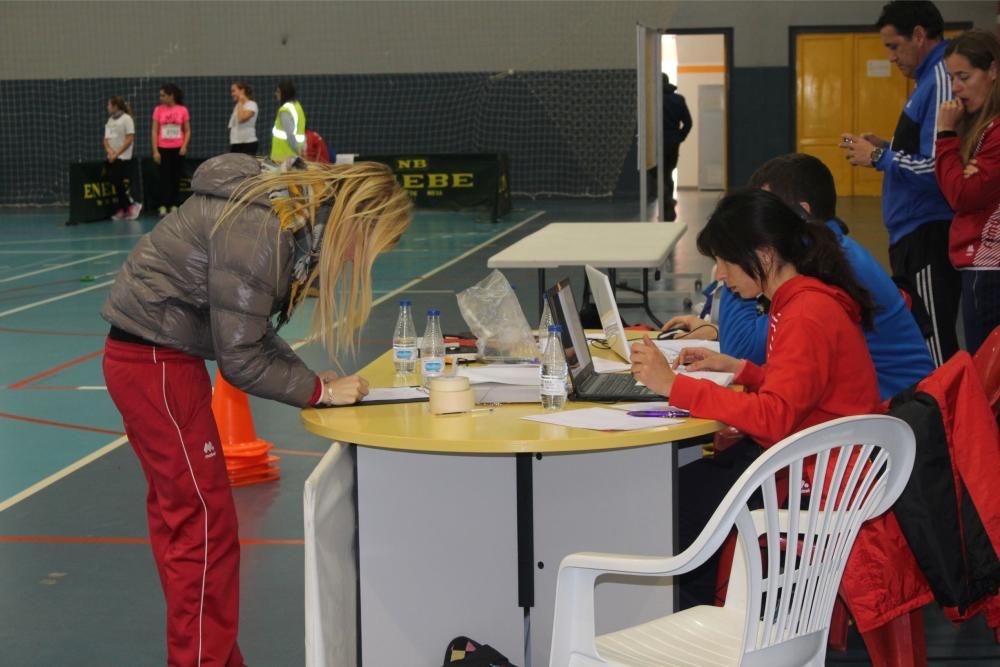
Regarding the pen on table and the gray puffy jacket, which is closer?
the gray puffy jacket

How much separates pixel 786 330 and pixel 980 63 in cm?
227

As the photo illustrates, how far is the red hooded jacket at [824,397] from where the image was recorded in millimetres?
2598

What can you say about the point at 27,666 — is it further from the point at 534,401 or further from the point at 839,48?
the point at 839,48

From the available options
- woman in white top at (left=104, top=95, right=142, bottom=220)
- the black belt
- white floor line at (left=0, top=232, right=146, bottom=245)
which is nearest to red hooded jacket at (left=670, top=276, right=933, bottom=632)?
the black belt

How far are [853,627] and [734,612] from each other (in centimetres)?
120

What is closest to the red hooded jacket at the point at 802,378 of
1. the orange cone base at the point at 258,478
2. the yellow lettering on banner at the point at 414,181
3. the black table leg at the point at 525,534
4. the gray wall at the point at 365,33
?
the black table leg at the point at 525,534

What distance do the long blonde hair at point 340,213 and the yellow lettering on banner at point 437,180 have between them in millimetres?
13966

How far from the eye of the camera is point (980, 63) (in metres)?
4.48

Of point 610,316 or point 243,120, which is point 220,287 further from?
A: point 243,120

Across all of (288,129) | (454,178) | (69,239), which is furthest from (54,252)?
(454,178)

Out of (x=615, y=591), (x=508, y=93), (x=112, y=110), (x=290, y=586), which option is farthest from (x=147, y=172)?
(x=615, y=591)

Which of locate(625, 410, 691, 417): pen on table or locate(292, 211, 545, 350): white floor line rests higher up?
locate(292, 211, 545, 350): white floor line

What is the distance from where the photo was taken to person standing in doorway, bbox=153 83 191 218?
16312 mm

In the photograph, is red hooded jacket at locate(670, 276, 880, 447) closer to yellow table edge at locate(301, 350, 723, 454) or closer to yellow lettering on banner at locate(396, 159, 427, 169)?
yellow table edge at locate(301, 350, 723, 454)
